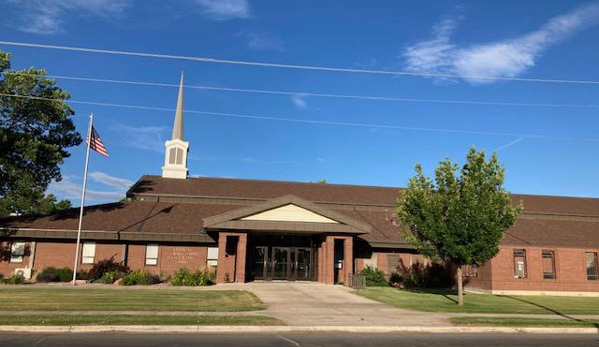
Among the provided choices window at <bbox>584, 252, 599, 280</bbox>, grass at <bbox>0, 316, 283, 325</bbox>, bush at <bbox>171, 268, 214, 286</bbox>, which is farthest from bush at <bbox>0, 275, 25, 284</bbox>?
window at <bbox>584, 252, 599, 280</bbox>

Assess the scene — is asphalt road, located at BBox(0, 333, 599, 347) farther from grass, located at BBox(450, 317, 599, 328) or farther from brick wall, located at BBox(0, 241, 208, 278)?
brick wall, located at BBox(0, 241, 208, 278)

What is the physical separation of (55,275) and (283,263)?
1386 centimetres

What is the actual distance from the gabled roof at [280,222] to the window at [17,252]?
1178 cm

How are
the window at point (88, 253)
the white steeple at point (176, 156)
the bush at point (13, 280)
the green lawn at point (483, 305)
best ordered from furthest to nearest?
the white steeple at point (176, 156) → the window at point (88, 253) → the bush at point (13, 280) → the green lawn at point (483, 305)

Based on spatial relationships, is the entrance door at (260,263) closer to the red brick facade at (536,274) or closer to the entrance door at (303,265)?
the entrance door at (303,265)

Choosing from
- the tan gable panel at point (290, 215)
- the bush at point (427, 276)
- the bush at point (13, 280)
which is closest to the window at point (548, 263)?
the bush at point (427, 276)

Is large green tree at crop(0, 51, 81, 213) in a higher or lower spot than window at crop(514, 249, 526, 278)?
higher

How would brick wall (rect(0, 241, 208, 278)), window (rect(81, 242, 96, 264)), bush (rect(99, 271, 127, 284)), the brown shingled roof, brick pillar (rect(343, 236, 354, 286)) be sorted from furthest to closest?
the brown shingled roof
window (rect(81, 242, 96, 264))
brick pillar (rect(343, 236, 354, 286))
brick wall (rect(0, 241, 208, 278))
bush (rect(99, 271, 127, 284))

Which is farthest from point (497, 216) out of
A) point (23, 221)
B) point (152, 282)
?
point (23, 221)

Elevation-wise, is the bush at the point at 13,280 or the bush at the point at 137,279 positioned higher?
the bush at the point at 137,279

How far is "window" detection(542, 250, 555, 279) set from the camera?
30250 millimetres

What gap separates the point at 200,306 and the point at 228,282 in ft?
37.2

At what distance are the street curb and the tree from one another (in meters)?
5.72

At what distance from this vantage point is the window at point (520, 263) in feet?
97.2
